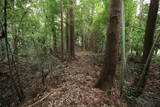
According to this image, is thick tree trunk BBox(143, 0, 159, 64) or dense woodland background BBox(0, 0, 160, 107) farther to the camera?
thick tree trunk BBox(143, 0, 159, 64)

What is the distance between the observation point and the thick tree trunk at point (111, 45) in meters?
Answer: 3.48

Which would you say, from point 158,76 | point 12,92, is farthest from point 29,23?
point 158,76

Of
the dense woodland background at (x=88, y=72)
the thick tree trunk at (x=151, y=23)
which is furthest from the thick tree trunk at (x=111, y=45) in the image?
the thick tree trunk at (x=151, y=23)

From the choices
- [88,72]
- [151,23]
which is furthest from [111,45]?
[88,72]

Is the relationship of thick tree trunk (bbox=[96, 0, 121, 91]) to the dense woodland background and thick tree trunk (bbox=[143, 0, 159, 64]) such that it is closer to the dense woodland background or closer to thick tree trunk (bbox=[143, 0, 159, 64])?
the dense woodland background

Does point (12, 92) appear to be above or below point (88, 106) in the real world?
below

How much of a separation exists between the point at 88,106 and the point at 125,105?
152 cm

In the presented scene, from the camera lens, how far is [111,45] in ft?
11.9

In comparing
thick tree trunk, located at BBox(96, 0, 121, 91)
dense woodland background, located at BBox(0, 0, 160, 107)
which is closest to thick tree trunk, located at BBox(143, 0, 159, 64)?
dense woodland background, located at BBox(0, 0, 160, 107)

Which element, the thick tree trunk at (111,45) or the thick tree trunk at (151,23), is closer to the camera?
the thick tree trunk at (111,45)

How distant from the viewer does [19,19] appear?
5.63m

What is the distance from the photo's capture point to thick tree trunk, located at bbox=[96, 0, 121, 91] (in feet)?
11.4

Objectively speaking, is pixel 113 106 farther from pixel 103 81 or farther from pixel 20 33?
pixel 20 33

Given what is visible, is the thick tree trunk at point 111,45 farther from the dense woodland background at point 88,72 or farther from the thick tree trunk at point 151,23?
the thick tree trunk at point 151,23
